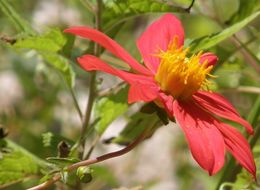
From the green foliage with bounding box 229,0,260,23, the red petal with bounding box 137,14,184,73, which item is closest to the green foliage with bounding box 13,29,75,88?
the red petal with bounding box 137,14,184,73

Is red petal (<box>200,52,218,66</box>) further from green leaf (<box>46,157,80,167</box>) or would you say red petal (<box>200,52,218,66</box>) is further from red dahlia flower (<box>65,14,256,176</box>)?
green leaf (<box>46,157,80,167</box>)

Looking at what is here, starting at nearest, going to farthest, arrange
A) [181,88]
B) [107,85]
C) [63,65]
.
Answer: [181,88] < [63,65] < [107,85]

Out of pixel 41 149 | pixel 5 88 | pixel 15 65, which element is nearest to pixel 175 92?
pixel 41 149

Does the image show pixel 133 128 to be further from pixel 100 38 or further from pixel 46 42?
pixel 100 38

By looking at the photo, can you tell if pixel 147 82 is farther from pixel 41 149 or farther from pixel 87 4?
pixel 41 149

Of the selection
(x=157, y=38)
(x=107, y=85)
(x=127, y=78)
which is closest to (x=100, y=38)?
(x=127, y=78)

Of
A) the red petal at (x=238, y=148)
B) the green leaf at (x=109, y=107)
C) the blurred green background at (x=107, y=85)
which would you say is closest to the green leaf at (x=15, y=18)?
the blurred green background at (x=107, y=85)
